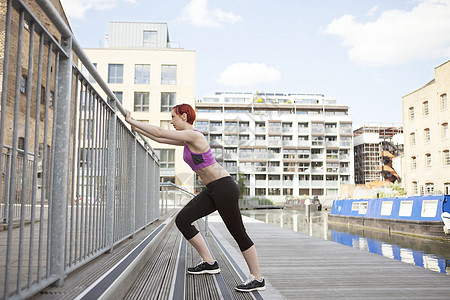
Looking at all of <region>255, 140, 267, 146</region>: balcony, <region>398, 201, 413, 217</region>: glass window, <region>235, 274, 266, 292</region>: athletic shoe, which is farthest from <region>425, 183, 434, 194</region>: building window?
<region>235, 274, 266, 292</region>: athletic shoe

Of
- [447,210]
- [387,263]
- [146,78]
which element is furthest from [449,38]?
[387,263]

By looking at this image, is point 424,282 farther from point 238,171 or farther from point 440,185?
point 238,171

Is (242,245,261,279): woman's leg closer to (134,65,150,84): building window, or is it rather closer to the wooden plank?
the wooden plank

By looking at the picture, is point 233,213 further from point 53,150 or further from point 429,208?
point 429,208

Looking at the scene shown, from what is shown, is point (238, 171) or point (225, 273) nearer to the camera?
point (225, 273)

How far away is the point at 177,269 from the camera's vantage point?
12.2 feet

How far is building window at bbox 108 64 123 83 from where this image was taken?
39.1 m

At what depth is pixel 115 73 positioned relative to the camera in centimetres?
3919

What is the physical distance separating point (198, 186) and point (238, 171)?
7.38 m

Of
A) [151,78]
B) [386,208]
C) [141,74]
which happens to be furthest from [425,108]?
[141,74]

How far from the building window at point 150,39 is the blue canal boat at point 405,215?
94.7ft

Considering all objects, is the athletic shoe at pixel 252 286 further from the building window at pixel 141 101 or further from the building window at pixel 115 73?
the building window at pixel 115 73

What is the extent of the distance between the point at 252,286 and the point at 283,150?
55079mm

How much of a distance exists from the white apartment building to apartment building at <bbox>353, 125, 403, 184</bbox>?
4994 millimetres
